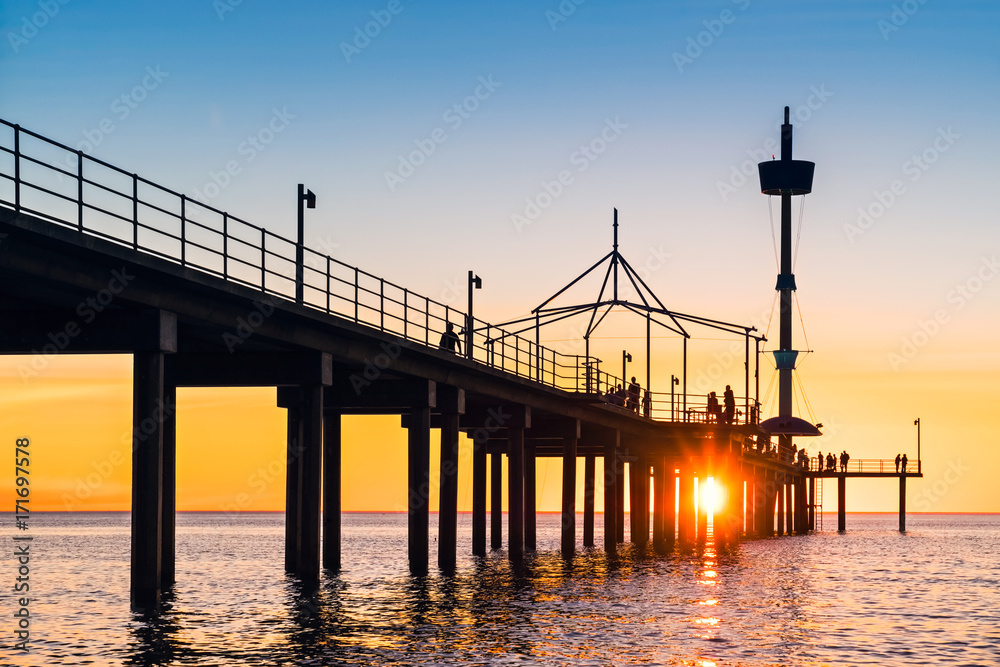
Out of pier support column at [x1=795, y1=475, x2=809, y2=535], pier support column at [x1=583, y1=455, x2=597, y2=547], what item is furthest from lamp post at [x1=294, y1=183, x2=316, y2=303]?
pier support column at [x1=795, y1=475, x2=809, y2=535]

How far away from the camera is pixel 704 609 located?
4112cm

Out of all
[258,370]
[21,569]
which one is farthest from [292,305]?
[21,569]

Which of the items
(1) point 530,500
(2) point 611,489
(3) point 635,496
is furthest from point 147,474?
(3) point 635,496

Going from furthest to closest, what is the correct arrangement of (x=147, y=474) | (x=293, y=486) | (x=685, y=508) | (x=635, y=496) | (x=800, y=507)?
(x=800, y=507), (x=685, y=508), (x=635, y=496), (x=293, y=486), (x=147, y=474)

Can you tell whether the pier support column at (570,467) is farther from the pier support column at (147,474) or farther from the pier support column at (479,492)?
the pier support column at (147,474)

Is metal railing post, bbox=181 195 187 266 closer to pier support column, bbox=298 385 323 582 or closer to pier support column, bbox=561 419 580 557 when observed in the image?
pier support column, bbox=298 385 323 582

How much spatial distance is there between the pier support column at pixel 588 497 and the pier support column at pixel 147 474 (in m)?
46.2

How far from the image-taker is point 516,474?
5931 centimetres

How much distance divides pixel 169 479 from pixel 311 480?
5.19 metres

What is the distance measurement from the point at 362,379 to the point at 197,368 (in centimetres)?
860

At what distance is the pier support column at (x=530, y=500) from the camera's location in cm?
7075

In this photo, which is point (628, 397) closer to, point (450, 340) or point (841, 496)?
point (450, 340)

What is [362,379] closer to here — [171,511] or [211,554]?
[171,511]

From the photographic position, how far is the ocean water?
96.4 ft
